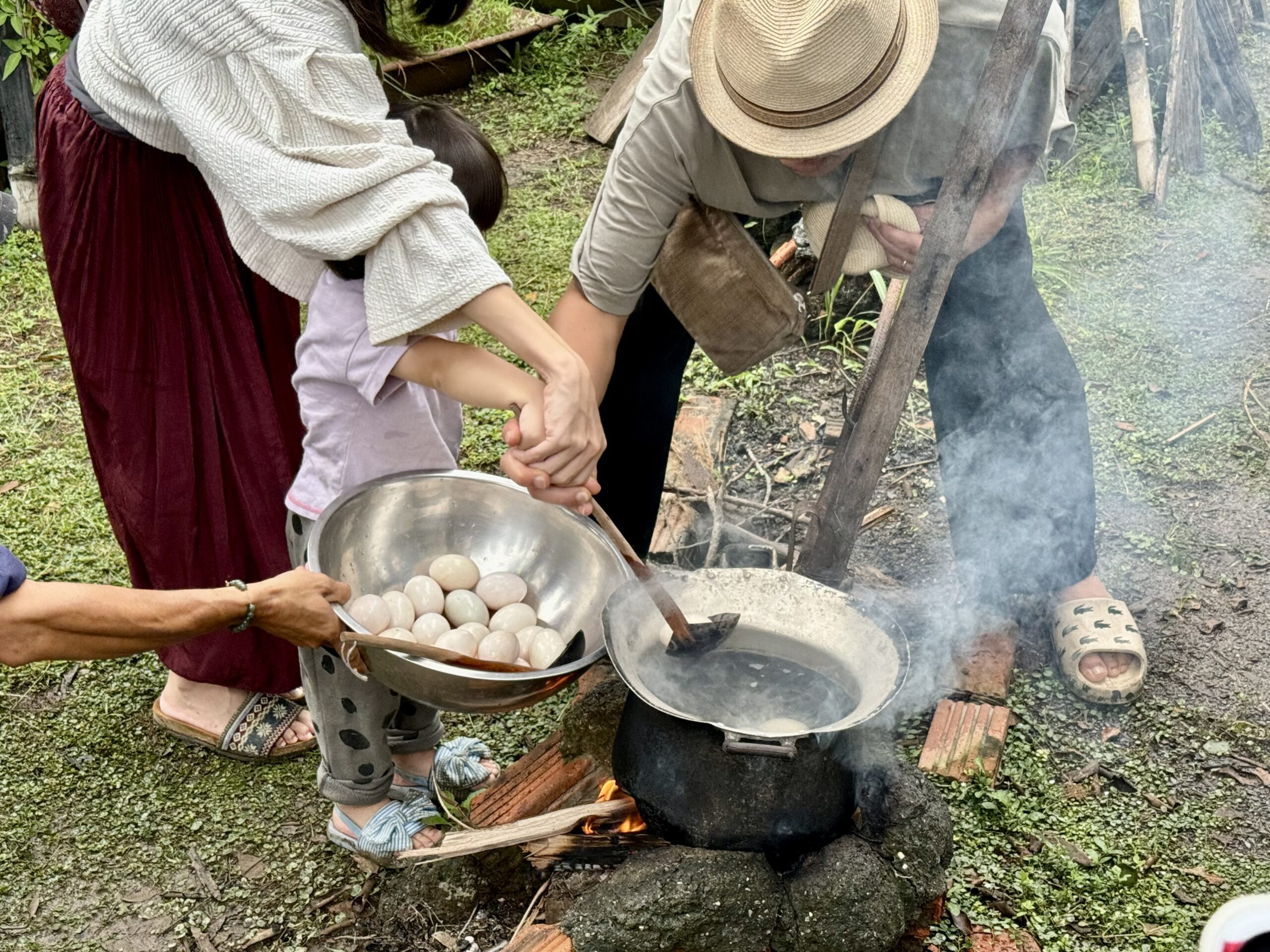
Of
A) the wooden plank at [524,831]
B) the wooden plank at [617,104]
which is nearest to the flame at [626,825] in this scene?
the wooden plank at [524,831]

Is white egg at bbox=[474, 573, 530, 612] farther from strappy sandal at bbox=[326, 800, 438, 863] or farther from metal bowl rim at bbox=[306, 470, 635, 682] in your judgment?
strappy sandal at bbox=[326, 800, 438, 863]

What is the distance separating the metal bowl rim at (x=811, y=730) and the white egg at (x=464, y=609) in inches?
13.8

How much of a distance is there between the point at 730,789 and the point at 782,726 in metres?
0.18

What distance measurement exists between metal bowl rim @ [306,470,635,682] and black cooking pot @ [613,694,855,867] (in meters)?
0.26

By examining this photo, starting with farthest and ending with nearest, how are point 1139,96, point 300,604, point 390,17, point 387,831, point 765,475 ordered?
point 1139,96, point 765,475, point 387,831, point 390,17, point 300,604

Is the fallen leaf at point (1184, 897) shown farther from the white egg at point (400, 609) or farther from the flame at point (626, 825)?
the white egg at point (400, 609)

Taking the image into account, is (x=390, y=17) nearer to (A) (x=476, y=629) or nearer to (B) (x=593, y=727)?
(A) (x=476, y=629)

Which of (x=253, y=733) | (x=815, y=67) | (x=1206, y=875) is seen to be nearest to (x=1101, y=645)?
(x=1206, y=875)

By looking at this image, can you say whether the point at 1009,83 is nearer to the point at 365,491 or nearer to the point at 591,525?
the point at 591,525

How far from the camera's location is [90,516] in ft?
15.6

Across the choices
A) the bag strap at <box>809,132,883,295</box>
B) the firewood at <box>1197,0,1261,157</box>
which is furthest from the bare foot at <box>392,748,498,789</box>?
the firewood at <box>1197,0,1261,157</box>

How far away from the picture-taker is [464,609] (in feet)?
9.32

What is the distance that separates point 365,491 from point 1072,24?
18.6 ft

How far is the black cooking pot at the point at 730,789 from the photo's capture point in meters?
2.57
